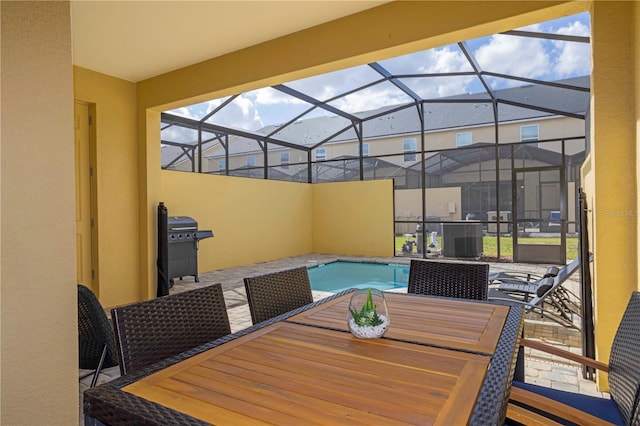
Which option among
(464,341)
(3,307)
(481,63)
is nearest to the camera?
(3,307)

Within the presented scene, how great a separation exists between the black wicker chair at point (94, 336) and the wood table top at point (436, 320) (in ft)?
3.74

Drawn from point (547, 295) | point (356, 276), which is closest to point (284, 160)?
point (356, 276)

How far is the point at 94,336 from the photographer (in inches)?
92.7

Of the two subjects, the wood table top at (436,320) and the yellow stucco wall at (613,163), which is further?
the yellow stucco wall at (613,163)

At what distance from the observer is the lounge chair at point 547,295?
4090 millimetres

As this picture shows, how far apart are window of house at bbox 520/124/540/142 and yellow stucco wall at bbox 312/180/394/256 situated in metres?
3.32

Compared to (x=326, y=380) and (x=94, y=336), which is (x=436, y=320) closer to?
(x=326, y=380)

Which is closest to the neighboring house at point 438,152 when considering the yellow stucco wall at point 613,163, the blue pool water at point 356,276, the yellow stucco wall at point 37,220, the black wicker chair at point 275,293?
the blue pool water at point 356,276

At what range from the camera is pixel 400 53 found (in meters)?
3.63

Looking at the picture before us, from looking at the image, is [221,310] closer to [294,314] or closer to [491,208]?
[294,314]

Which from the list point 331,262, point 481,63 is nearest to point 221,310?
point 481,63

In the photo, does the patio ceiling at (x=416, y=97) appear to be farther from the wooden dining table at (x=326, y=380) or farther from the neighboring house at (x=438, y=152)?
the wooden dining table at (x=326, y=380)

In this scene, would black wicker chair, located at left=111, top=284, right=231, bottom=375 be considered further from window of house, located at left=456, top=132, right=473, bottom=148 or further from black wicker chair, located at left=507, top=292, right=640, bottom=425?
window of house, located at left=456, top=132, right=473, bottom=148

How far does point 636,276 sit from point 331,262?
7.28 meters
